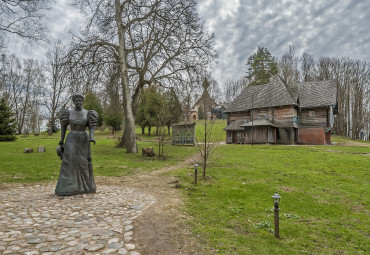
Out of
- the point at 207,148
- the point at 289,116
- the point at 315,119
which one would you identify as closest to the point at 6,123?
the point at 207,148

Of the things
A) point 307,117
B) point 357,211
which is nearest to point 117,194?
point 357,211

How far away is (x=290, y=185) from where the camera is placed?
776cm

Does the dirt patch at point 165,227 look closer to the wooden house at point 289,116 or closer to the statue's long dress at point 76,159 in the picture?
the statue's long dress at point 76,159

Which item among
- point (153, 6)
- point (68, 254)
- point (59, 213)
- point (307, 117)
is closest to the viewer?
point (68, 254)

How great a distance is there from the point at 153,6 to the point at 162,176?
41.7 ft

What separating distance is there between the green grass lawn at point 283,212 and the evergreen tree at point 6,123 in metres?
21.8

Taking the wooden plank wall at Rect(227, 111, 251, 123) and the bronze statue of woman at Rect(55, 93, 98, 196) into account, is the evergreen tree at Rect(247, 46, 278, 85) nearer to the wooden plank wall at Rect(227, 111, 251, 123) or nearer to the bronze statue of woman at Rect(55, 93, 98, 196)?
the wooden plank wall at Rect(227, 111, 251, 123)

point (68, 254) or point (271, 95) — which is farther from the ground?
point (271, 95)

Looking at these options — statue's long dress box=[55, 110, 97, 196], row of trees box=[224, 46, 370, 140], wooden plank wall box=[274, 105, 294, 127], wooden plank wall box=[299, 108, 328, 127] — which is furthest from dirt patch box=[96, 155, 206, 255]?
row of trees box=[224, 46, 370, 140]

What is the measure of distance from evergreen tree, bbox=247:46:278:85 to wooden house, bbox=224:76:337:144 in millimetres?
15183

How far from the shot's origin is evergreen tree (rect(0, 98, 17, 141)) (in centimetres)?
2052

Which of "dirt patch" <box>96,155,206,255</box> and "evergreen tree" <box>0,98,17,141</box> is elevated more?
"evergreen tree" <box>0,98,17,141</box>

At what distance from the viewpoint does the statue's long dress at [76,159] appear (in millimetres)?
5852

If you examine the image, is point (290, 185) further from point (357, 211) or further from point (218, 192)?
point (218, 192)
